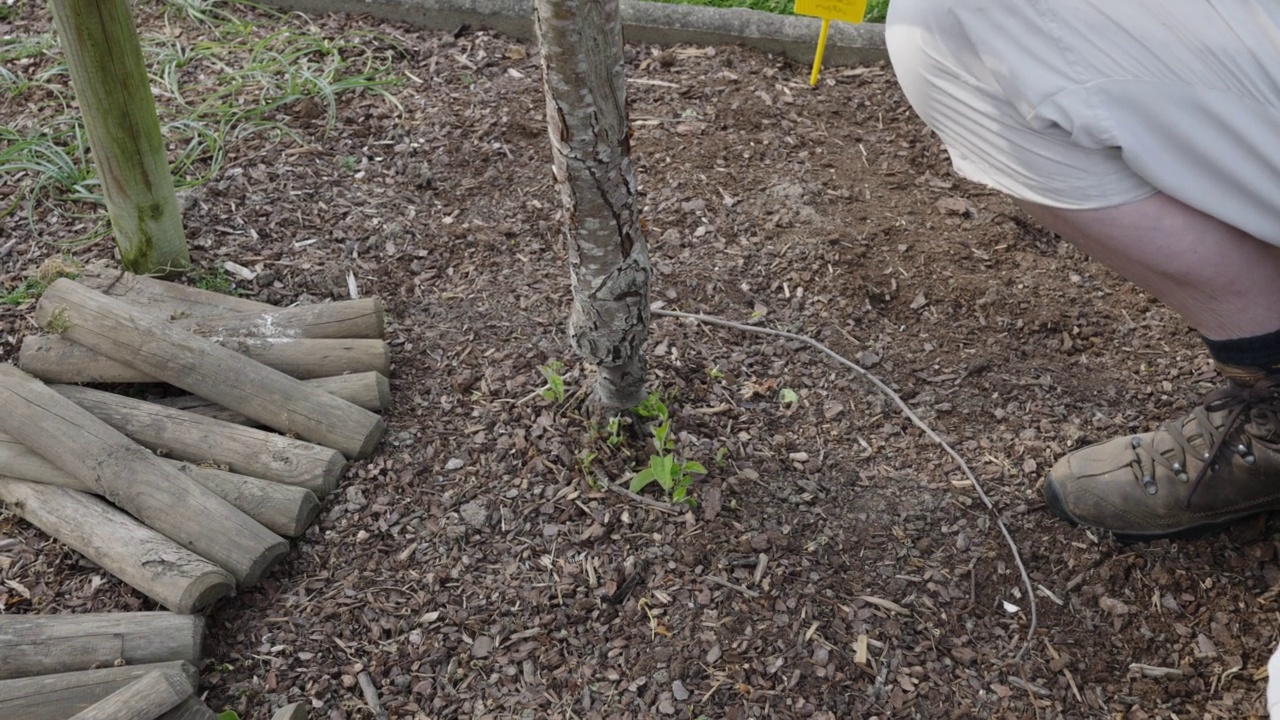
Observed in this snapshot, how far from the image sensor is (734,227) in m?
2.66

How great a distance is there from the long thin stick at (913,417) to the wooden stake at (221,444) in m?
0.83

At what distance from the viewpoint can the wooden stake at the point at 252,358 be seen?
2186 millimetres

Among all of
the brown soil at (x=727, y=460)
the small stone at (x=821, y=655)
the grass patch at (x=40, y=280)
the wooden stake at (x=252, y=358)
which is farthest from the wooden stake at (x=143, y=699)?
the grass patch at (x=40, y=280)

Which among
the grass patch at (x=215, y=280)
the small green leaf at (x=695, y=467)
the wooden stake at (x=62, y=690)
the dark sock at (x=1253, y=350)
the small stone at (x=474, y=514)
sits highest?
the dark sock at (x=1253, y=350)

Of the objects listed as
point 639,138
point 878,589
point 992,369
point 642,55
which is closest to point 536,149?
point 639,138

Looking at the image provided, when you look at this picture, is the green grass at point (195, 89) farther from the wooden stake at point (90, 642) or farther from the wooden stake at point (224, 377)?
the wooden stake at point (90, 642)

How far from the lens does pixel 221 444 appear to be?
6.77ft

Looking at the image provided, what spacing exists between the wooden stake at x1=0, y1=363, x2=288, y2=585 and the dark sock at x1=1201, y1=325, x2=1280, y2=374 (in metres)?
1.75

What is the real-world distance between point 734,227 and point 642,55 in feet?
3.13

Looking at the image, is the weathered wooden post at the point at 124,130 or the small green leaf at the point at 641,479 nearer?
the small green leaf at the point at 641,479

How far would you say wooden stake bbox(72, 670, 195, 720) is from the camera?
158 cm

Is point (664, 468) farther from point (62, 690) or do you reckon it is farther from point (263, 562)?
point (62, 690)

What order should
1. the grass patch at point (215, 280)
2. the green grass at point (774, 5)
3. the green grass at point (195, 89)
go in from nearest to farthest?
the grass patch at point (215, 280)
the green grass at point (195, 89)
the green grass at point (774, 5)

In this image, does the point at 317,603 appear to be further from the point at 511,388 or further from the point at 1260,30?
the point at 1260,30
